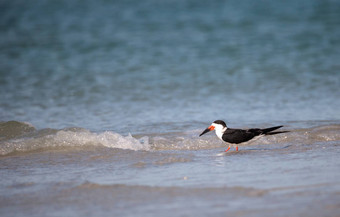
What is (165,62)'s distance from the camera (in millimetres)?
16797

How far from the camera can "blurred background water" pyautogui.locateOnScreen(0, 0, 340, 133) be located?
10344 millimetres

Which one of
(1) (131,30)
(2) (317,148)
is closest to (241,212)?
(2) (317,148)

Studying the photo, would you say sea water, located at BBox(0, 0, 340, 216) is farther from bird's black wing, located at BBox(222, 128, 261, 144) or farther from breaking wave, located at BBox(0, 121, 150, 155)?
bird's black wing, located at BBox(222, 128, 261, 144)

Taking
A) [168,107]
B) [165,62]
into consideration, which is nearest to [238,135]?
[168,107]

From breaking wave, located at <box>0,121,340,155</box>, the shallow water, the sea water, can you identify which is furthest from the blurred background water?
the shallow water

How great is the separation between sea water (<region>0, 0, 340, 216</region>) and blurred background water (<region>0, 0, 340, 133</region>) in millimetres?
56

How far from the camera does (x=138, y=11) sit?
25125 mm

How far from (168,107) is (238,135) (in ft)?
12.3

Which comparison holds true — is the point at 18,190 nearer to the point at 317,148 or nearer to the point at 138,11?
the point at 317,148

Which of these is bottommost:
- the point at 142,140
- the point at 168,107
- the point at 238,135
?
the point at 238,135

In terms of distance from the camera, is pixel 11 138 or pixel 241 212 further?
pixel 11 138

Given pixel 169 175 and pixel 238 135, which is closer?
pixel 169 175

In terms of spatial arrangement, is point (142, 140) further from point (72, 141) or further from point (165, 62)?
point (165, 62)

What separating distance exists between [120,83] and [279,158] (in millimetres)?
8524
